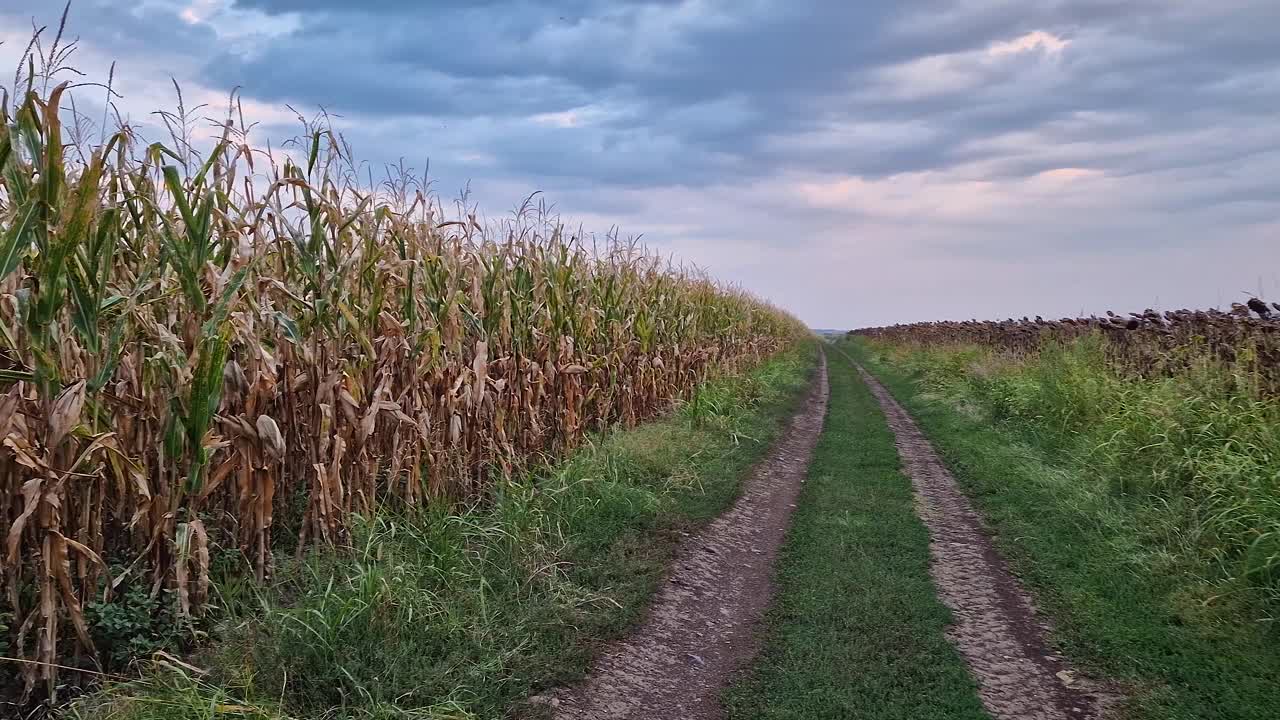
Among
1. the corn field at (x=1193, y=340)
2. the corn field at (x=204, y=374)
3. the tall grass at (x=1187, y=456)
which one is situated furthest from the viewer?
the corn field at (x=1193, y=340)

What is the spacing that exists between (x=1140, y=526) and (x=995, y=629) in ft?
8.00

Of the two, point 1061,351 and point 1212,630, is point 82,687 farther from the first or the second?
point 1061,351

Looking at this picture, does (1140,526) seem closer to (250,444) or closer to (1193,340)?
(1193,340)

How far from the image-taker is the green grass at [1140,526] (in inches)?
188

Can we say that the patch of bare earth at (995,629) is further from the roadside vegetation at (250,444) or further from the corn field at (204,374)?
the corn field at (204,374)

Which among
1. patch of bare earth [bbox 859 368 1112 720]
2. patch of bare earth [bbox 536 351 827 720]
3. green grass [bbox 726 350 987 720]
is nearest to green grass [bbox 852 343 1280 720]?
patch of bare earth [bbox 859 368 1112 720]

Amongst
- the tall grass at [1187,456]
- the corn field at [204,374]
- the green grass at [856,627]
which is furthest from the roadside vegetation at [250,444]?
the tall grass at [1187,456]

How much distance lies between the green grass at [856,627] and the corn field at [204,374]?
3.00m

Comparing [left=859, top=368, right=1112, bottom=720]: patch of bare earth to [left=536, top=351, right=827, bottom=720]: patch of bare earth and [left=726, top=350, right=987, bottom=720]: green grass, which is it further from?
[left=536, top=351, right=827, bottom=720]: patch of bare earth

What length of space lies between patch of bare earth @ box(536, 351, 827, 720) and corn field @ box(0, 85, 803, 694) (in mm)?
2124

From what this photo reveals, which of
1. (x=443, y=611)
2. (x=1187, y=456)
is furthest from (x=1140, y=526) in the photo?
(x=443, y=611)

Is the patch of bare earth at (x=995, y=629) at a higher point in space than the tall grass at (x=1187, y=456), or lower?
lower

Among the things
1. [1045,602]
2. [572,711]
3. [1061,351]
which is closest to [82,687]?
[572,711]

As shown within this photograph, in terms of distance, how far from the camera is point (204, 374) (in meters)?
4.41
